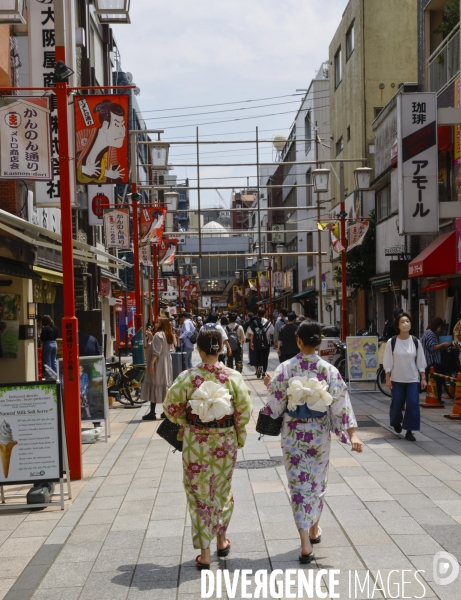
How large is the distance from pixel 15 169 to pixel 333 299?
1263 inches

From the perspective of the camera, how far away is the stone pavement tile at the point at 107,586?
5.23m

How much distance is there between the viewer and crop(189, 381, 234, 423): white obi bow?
18.9ft

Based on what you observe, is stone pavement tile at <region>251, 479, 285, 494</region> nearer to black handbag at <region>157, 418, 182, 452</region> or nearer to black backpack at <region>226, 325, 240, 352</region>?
black handbag at <region>157, 418, 182, 452</region>

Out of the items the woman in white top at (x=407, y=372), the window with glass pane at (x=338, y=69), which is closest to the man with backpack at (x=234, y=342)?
the woman in white top at (x=407, y=372)

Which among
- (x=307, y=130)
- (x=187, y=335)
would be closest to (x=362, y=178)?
(x=187, y=335)

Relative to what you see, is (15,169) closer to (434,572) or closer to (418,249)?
(434,572)

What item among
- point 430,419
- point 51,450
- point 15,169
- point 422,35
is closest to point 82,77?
point 422,35

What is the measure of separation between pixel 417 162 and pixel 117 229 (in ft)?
33.0

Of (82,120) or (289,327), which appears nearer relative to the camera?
(82,120)

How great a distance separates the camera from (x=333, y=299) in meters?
43.2

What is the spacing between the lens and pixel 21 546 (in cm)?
656

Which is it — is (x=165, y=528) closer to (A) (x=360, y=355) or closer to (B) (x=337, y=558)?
(B) (x=337, y=558)

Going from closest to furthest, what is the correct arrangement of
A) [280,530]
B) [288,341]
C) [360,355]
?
[280,530] < [360,355] < [288,341]

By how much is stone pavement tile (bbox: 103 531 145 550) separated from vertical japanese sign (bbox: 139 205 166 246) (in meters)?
18.9
